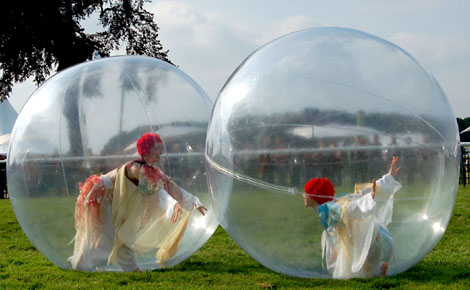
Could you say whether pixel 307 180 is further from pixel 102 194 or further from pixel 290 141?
pixel 102 194

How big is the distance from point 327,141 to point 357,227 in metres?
0.72

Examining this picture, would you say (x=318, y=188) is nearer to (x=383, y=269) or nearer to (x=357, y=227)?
(x=357, y=227)

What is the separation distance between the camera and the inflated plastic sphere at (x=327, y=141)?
169 inches

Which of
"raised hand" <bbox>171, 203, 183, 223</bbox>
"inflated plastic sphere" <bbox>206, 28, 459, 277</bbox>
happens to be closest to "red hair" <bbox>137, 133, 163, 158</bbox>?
"raised hand" <bbox>171, 203, 183, 223</bbox>

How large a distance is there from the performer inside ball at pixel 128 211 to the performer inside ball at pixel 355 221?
1.34m

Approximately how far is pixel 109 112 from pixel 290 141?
190 centimetres

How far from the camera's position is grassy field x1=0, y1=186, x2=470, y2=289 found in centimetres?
470

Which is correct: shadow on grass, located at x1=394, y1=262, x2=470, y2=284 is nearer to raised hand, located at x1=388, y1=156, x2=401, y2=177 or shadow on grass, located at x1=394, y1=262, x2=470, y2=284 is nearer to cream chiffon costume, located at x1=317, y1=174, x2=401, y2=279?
cream chiffon costume, located at x1=317, y1=174, x2=401, y2=279

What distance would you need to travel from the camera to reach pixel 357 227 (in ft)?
14.6

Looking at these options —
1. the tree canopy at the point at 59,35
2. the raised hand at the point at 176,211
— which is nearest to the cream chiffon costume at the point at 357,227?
the raised hand at the point at 176,211

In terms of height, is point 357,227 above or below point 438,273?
above

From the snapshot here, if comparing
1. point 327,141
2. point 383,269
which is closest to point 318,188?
point 327,141

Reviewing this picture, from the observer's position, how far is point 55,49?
1956cm

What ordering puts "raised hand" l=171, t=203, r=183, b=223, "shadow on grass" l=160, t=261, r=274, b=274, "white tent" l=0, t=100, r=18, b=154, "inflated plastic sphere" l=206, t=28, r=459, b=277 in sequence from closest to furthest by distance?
"inflated plastic sphere" l=206, t=28, r=459, b=277 → "raised hand" l=171, t=203, r=183, b=223 → "shadow on grass" l=160, t=261, r=274, b=274 → "white tent" l=0, t=100, r=18, b=154
